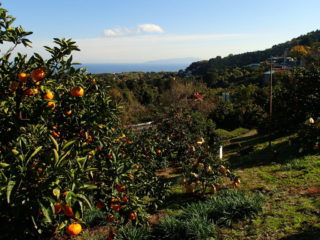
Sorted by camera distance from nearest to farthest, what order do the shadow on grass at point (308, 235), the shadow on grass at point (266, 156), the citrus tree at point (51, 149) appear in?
the citrus tree at point (51, 149) → the shadow on grass at point (308, 235) → the shadow on grass at point (266, 156)

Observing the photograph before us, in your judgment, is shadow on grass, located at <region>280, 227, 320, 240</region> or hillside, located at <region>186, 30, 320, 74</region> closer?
shadow on grass, located at <region>280, 227, 320, 240</region>

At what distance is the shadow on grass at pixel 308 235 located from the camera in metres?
3.36

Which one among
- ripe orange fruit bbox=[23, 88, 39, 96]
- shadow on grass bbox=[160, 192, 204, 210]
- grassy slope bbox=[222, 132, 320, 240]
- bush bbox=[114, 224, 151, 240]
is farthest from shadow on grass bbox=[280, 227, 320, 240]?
ripe orange fruit bbox=[23, 88, 39, 96]

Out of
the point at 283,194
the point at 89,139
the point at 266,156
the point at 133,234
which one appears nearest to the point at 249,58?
the point at 266,156

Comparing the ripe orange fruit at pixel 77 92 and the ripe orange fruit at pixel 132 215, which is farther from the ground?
the ripe orange fruit at pixel 77 92

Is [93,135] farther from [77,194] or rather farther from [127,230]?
[127,230]

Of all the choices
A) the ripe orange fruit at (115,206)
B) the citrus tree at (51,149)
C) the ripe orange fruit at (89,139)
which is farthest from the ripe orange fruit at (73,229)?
the ripe orange fruit at (89,139)

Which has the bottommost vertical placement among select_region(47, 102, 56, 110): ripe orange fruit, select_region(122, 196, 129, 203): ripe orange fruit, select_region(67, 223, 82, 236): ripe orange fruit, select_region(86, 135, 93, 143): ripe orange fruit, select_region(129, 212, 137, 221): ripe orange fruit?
select_region(129, 212, 137, 221): ripe orange fruit

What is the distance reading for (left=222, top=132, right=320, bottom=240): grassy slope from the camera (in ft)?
12.1

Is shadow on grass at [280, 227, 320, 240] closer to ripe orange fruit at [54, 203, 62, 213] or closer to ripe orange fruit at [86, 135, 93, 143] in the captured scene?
ripe orange fruit at [86, 135, 93, 143]

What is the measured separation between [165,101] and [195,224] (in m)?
19.1

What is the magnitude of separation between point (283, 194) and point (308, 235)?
1649 mm

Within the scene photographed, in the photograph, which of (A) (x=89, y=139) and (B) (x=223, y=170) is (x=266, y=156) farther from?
(A) (x=89, y=139)

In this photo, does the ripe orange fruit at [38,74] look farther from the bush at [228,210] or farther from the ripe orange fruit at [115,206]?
the bush at [228,210]
